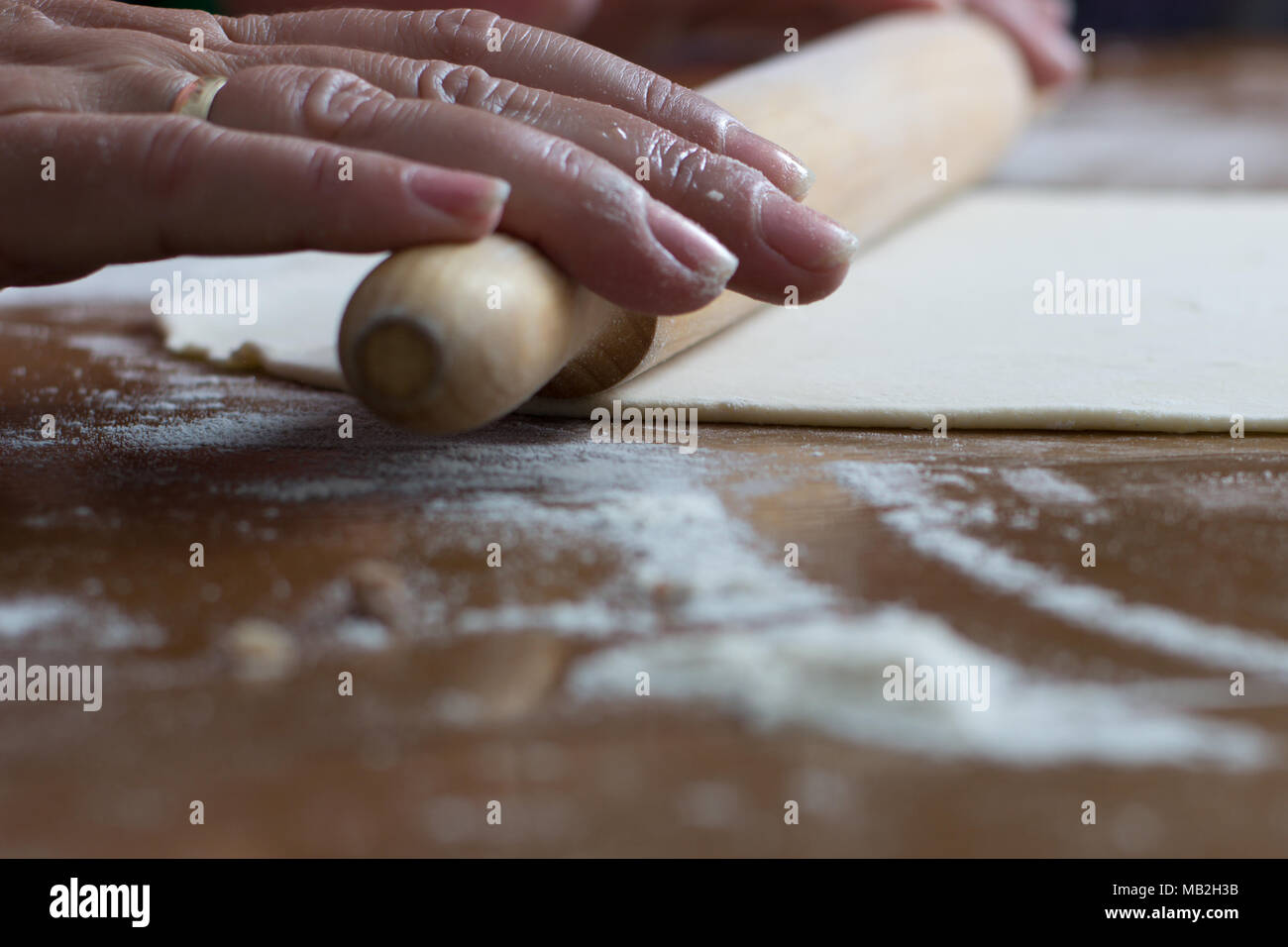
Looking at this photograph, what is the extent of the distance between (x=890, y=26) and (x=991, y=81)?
0.22 metres

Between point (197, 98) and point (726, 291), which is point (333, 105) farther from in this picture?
point (726, 291)

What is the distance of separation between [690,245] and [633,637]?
300 mm

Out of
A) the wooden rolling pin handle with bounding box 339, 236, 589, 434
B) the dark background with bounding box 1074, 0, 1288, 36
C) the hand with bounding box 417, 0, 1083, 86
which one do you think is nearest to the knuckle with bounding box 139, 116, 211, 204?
the wooden rolling pin handle with bounding box 339, 236, 589, 434

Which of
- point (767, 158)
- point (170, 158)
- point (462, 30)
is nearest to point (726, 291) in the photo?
point (767, 158)

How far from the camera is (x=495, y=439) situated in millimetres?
1021

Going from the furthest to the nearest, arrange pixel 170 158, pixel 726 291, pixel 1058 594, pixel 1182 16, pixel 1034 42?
pixel 1182 16 → pixel 1034 42 → pixel 726 291 → pixel 170 158 → pixel 1058 594

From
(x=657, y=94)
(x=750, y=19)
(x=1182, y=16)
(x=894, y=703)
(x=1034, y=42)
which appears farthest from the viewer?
(x=1182, y=16)

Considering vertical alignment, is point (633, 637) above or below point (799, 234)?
below

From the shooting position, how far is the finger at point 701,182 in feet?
3.08

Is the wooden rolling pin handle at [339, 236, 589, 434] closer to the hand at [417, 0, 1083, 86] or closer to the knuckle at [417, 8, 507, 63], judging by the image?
the knuckle at [417, 8, 507, 63]

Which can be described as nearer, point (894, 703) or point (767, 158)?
point (894, 703)

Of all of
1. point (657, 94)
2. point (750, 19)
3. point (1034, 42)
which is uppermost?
point (750, 19)

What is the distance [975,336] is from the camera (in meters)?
1.30

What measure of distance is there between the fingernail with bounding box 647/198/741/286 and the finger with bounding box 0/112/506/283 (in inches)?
4.1
